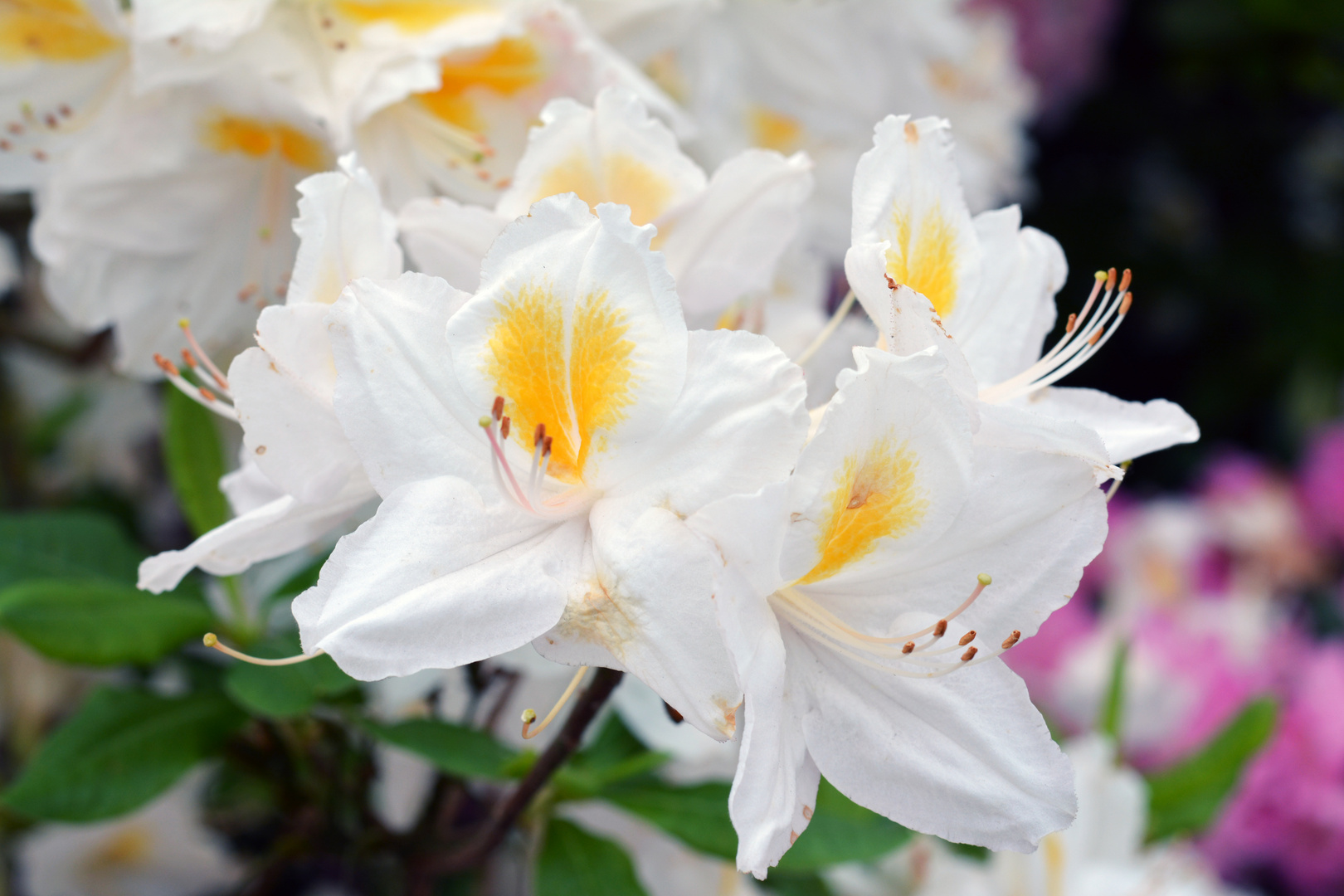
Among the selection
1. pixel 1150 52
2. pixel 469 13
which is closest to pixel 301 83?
pixel 469 13

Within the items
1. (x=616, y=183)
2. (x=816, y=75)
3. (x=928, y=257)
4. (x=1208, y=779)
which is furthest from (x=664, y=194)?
(x=1208, y=779)

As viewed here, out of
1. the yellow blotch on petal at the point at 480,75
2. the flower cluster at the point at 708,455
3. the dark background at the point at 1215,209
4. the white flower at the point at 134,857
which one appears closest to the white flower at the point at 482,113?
the yellow blotch on petal at the point at 480,75

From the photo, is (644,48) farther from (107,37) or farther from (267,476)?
(267,476)

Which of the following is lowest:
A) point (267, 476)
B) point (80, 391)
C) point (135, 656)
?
point (80, 391)

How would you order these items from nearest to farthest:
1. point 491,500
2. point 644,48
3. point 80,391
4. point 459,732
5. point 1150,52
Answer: point 491,500, point 459,732, point 644,48, point 80,391, point 1150,52

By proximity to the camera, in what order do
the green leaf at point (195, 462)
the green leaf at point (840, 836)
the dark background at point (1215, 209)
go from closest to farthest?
the green leaf at point (840, 836), the green leaf at point (195, 462), the dark background at point (1215, 209)

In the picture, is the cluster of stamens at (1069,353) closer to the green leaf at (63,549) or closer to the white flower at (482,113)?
the white flower at (482,113)

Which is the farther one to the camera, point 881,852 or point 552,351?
point 881,852
